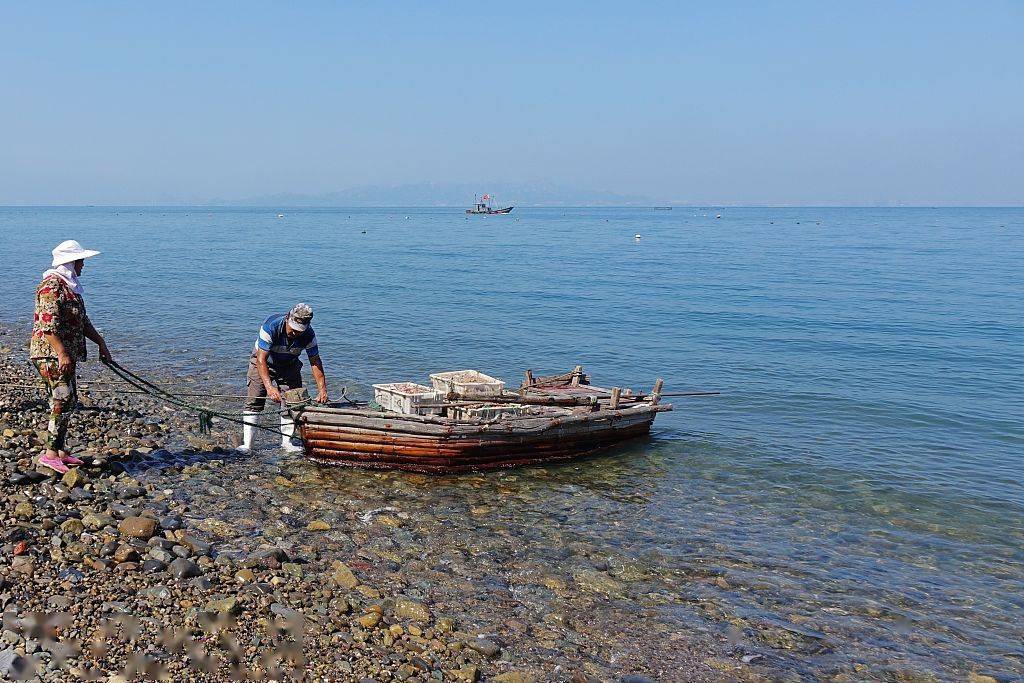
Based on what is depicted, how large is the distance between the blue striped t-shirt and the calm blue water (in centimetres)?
649

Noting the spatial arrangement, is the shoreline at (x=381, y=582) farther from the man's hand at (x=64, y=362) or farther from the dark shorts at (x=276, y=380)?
the man's hand at (x=64, y=362)

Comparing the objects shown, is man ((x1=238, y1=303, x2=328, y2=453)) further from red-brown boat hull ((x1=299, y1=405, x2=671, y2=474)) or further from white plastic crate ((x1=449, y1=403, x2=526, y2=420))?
white plastic crate ((x1=449, y1=403, x2=526, y2=420))

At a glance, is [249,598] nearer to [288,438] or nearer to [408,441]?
[408,441]

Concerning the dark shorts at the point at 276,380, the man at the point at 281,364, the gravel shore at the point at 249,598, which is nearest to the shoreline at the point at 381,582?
the gravel shore at the point at 249,598

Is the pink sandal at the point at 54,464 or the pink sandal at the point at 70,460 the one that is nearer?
the pink sandal at the point at 54,464

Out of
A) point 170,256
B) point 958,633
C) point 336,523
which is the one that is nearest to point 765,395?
point 958,633

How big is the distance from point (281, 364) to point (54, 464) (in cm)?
390

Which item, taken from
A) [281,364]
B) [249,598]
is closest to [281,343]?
[281,364]

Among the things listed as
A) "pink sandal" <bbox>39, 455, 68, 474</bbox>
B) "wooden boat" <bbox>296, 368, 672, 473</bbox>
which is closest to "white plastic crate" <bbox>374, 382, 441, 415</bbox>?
"wooden boat" <bbox>296, 368, 672, 473</bbox>

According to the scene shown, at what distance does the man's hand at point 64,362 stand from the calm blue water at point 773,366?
8.89 m

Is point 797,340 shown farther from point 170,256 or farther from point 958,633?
point 170,256

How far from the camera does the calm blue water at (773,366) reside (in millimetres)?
11805

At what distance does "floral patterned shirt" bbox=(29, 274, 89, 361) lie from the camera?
1061 centimetres

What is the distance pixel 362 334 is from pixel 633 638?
23468mm
